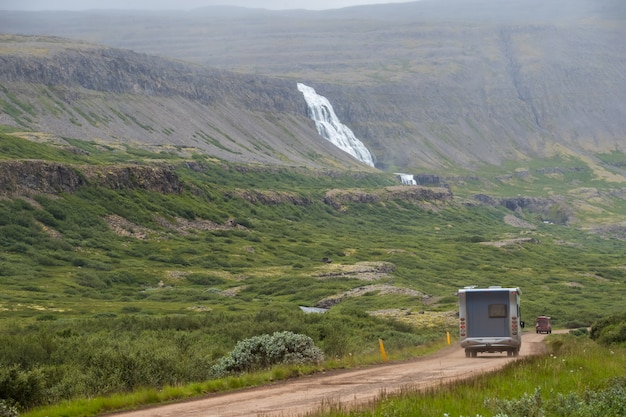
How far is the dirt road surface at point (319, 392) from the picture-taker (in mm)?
21281

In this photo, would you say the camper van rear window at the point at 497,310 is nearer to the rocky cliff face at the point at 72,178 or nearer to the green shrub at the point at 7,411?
the green shrub at the point at 7,411

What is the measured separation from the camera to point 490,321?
143 feet

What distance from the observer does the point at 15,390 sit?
23.5 meters

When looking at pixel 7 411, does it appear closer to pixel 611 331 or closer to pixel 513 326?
pixel 513 326

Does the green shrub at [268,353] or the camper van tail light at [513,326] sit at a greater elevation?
the green shrub at [268,353]

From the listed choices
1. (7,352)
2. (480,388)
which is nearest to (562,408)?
(480,388)

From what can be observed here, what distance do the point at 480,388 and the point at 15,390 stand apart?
12.5 metres

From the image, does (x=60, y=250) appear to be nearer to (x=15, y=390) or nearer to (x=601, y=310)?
(x=601, y=310)

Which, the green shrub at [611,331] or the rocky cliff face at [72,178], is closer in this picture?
the green shrub at [611,331]

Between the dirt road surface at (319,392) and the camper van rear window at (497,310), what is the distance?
23.2 ft

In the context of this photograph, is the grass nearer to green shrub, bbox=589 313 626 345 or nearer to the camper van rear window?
the camper van rear window

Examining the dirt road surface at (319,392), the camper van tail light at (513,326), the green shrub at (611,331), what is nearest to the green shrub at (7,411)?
the dirt road surface at (319,392)

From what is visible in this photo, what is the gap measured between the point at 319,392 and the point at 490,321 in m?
20.3

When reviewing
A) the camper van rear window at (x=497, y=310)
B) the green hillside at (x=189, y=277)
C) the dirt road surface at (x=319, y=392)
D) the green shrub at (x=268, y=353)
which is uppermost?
the dirt road surface at (x=319, y=392)
